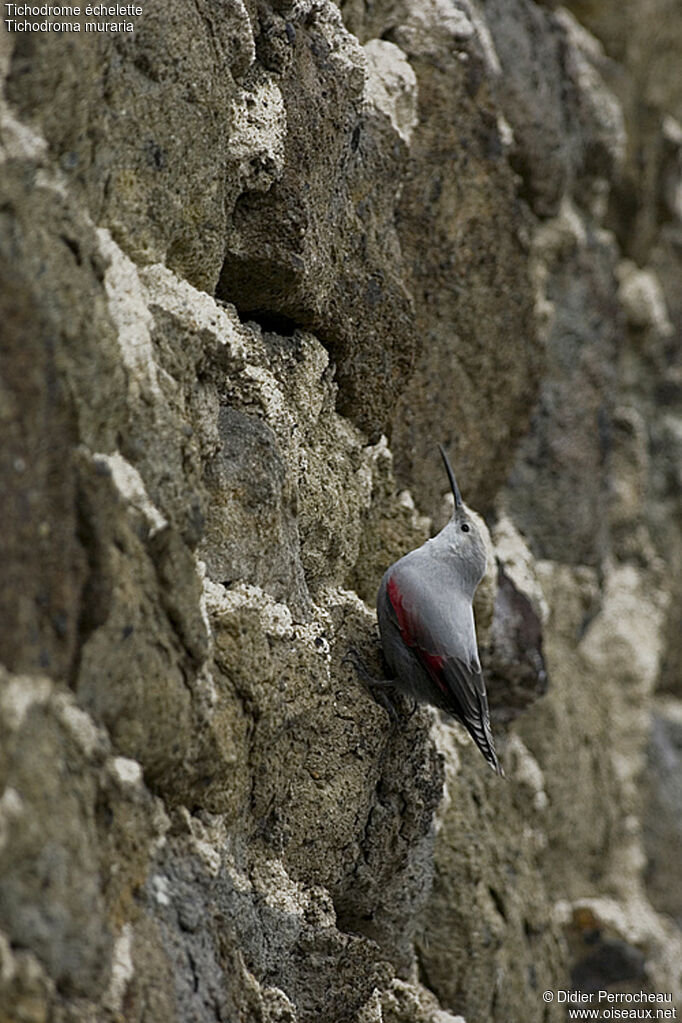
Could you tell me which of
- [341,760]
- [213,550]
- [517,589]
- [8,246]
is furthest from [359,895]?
[8,246]

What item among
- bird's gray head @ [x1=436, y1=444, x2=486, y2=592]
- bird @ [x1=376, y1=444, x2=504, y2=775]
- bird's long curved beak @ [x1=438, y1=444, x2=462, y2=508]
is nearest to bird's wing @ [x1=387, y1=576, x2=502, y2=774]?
bird @ [x1=376, y1=444, x2=504, y2=775]

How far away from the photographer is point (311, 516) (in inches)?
74.4

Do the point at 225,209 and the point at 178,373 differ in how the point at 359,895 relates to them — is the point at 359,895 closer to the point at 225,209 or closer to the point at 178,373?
the point at 178,373

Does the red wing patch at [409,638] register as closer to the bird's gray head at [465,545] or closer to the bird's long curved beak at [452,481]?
the bird's gray head at [465,545]

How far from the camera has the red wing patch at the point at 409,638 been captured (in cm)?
Result: 208

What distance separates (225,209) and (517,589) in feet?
3.95

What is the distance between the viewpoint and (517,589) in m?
2.63

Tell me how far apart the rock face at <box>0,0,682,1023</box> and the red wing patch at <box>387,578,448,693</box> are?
0.07 metres

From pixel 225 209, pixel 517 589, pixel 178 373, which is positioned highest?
pixel 225 209

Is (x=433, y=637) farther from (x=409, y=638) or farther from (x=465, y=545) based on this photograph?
(x=465, y=545)

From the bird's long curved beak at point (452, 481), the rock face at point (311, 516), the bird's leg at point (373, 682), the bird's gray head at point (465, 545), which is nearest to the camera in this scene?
the rock face at point (311, 516)

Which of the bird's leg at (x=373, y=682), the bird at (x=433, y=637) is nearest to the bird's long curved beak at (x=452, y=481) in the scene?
the bird at (x=433, y=637)

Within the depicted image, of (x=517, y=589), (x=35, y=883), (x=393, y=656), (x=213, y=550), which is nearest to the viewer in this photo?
(x=35, y=883)

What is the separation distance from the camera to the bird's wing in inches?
82.0
